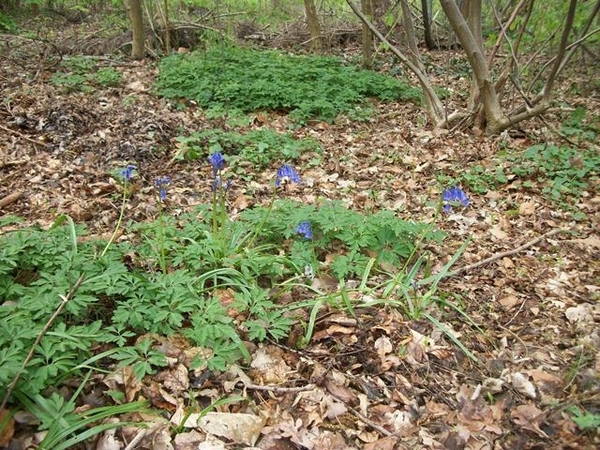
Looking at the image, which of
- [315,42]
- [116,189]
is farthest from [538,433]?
[315,42]

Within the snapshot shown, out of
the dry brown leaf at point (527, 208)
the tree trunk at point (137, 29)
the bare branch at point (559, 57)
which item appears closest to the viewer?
the dry brown leaf at point (527, 208)

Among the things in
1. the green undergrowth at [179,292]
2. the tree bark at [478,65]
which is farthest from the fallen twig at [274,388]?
the tree bark at [478,65]

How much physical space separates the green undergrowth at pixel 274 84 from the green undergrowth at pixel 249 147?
94 cm

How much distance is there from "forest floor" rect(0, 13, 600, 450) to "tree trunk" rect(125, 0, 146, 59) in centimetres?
198

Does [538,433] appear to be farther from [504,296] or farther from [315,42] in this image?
[315,42]

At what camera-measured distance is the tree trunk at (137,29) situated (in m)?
7.49

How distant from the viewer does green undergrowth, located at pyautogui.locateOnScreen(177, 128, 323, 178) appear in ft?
16.3

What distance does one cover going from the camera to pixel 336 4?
1122cm

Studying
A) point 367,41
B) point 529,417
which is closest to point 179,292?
point 529,417

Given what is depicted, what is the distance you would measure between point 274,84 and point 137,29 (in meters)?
3.07

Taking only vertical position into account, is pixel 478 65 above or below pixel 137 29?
below

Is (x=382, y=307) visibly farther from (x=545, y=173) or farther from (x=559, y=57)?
(x=559, y=57)

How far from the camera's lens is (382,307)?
2.73 meters

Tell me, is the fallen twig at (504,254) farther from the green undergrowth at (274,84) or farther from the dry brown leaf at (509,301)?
the green undergrowth at (274,84)
